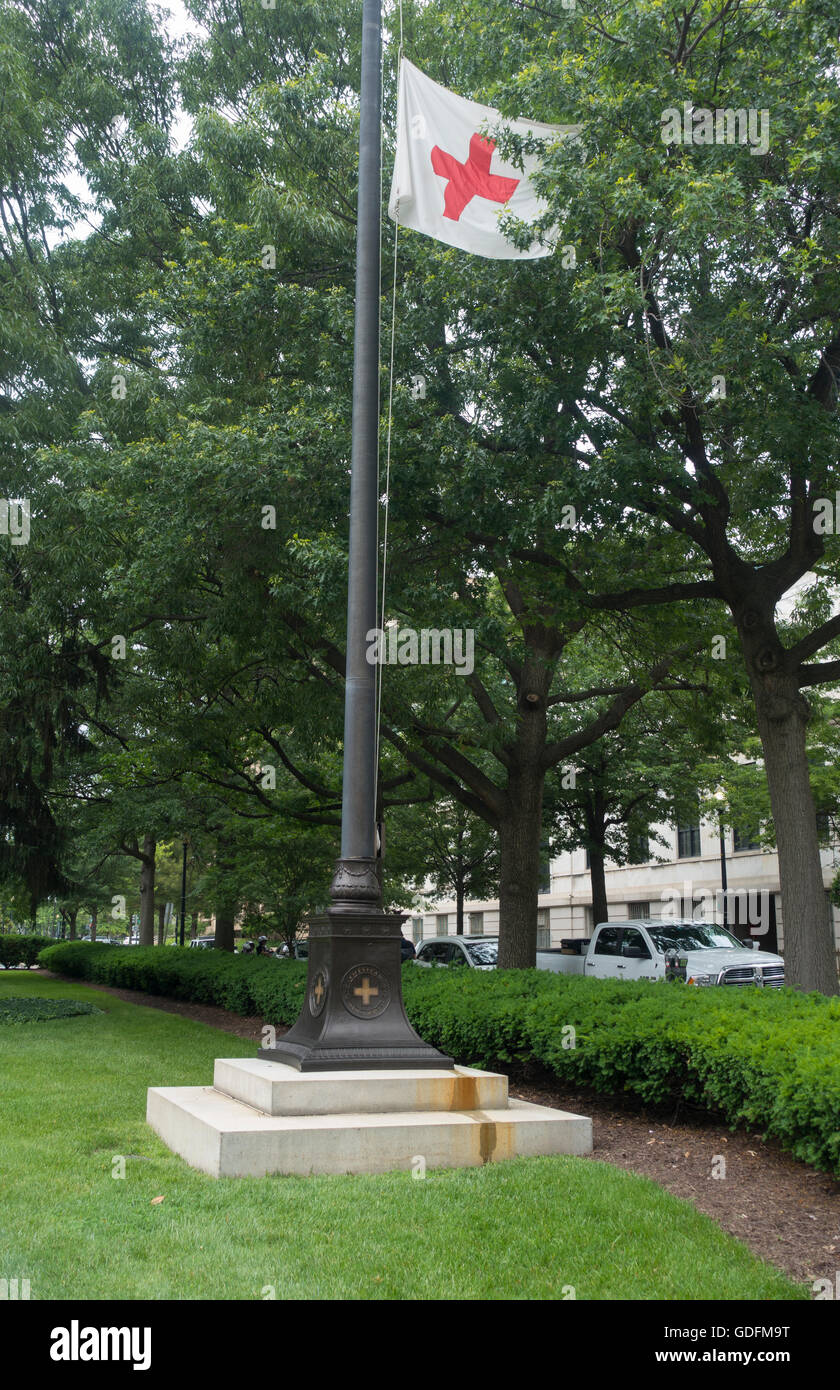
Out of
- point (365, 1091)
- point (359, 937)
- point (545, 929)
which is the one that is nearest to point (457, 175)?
point (359, 937)

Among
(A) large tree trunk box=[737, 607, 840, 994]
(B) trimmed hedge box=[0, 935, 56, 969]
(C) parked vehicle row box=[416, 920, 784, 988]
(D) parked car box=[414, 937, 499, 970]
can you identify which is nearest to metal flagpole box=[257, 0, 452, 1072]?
(A) large tree trunk box=[737, 607, 840, 994]

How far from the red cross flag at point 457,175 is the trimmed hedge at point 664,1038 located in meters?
7.09

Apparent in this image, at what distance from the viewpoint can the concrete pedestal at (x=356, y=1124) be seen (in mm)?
6488

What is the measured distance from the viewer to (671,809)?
94.9 feet

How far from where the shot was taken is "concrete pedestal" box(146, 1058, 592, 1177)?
649cm

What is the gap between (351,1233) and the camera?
5.31m

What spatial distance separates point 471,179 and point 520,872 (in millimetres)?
9075

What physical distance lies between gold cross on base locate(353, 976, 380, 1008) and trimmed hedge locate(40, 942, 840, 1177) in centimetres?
226

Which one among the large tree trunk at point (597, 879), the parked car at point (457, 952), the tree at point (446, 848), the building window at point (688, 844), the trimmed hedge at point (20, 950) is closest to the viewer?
the parked car at point (457, 952)

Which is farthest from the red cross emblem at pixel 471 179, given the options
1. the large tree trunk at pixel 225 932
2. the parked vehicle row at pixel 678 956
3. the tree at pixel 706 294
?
the large tree trunk at pixel 225 932

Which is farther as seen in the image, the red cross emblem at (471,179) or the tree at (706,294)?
the red cross emblem at (471,179)

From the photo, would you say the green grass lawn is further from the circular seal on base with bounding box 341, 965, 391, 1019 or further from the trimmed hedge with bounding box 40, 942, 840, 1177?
the circular seal on base with bounding box 341, 965, 391, 1019

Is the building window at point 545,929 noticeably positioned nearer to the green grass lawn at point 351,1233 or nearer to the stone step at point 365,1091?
the stone step at point 365,1091

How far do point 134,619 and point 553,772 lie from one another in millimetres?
12386
